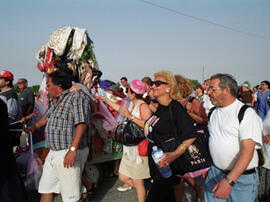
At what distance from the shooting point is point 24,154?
4113 mm

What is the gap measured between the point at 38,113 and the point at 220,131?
10.5 ft

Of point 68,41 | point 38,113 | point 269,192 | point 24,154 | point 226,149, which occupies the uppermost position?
point 68,41

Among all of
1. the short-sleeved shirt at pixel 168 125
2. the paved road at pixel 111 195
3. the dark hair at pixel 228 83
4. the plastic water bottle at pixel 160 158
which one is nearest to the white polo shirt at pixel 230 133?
the dark hair at pixel 228 83

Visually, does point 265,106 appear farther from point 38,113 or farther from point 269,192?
point 38,113

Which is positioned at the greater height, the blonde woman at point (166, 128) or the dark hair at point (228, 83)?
the dark hair at point (228, 83)

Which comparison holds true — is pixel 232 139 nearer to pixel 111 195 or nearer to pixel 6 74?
pixel 111 195

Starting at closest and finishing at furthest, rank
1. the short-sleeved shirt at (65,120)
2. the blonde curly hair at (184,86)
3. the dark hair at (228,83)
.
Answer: the dark hair at (228,83)
the short-sleeved shirt at (65,120)
the blonde curly hair at (184,86)

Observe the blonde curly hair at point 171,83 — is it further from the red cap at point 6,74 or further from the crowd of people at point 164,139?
the red cap at point 6,74

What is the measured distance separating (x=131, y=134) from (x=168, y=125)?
89cm

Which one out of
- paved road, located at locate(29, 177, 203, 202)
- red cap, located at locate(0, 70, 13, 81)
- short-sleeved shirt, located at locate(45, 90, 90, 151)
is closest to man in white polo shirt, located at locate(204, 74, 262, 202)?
short-sleeved shirt, located at locate(45, 90, 90, 151)

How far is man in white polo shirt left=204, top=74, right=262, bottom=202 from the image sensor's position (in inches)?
82.7

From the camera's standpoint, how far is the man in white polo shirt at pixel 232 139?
2102 mm

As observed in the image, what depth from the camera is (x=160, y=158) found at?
2467 millimetres

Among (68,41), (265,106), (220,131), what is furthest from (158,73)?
(265,106)
